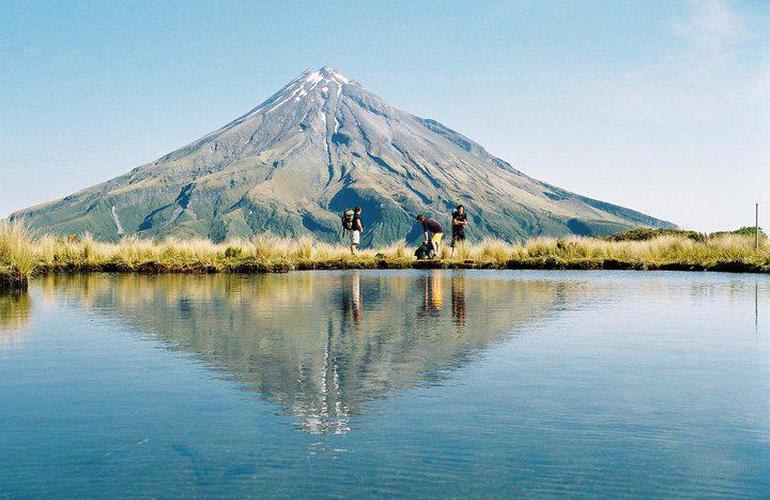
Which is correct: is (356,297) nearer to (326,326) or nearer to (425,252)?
(326,326)

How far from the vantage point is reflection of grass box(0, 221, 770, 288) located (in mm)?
29094

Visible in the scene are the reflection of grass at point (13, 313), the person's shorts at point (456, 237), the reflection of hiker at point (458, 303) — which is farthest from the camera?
the person's shorts at point (456, 237)

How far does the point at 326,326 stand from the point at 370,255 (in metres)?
22.1

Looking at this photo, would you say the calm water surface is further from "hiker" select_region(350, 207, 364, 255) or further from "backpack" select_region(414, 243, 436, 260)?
"hiker" select_region(350, 207, 364, 255)

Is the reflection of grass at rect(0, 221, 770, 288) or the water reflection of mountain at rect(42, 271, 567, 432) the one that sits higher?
the reflection of grass at rect(0, 221, 770, 288)

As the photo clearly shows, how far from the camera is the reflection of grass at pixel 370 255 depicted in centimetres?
2909

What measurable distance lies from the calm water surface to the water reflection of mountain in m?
0.05

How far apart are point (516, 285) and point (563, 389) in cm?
1359

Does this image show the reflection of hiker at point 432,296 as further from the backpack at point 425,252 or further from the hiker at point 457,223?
the hiker at point 457,223

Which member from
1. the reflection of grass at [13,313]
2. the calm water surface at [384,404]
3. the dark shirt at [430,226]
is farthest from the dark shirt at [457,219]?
the calm water surface at [384,404]

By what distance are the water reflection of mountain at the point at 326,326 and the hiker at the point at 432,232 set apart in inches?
373

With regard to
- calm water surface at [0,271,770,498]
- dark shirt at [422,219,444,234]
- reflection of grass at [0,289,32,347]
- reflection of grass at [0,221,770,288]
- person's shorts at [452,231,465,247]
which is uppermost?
dark shirt at [422,219,444,234]

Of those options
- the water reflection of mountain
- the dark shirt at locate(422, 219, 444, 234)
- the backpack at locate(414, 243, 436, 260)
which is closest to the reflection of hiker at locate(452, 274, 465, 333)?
the water reflection of mountain

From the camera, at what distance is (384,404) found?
6.48 metres
